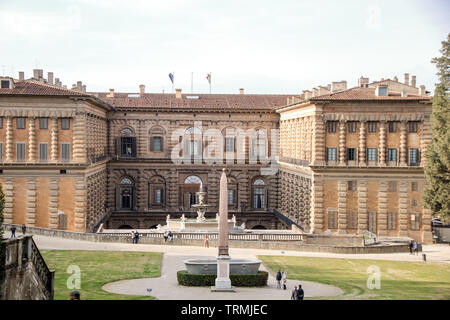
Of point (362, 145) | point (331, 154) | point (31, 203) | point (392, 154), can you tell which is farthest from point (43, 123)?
point (392, 154)

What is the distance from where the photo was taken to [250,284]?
42.0 meters

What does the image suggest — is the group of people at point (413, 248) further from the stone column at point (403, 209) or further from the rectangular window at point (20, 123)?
the rectangular window at point (20, 123)

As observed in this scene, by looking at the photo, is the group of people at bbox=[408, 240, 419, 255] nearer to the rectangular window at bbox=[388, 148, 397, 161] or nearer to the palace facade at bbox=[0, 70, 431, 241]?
the palace facade at bbox=[0, 70, 431, 241]

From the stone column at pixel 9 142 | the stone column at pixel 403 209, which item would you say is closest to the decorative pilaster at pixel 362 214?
the stone column at pixel 403 209

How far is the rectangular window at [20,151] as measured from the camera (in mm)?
62594

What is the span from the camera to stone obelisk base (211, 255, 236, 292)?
4038cm

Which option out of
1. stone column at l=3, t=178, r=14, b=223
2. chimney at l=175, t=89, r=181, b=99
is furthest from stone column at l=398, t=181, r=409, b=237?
stone column at l=3, t=178, r=14, b=223

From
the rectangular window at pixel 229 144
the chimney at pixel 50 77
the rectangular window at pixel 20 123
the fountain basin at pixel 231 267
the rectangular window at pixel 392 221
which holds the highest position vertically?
the chimney at pixel 50 77

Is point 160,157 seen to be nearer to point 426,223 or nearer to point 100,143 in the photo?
point 100,143

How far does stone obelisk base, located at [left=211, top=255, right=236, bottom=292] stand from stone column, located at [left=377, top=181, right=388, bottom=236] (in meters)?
26.3

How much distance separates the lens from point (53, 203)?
62344mm

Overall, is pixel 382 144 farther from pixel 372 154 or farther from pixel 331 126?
pixel 331 126

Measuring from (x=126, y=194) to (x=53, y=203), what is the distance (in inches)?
787
